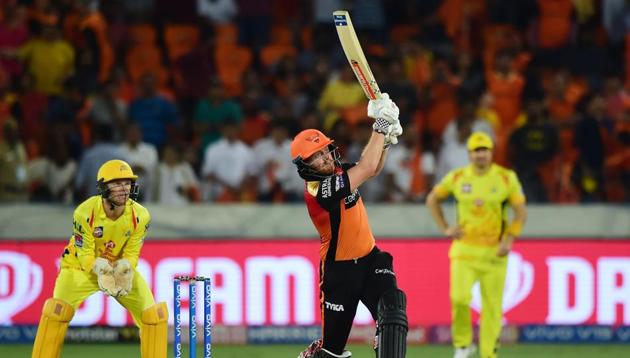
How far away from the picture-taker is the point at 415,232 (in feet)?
48.8

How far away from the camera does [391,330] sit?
9.92 metres

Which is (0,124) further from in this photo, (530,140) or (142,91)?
(530,140)

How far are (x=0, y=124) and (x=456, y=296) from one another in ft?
22.8

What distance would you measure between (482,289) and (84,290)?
155 inches

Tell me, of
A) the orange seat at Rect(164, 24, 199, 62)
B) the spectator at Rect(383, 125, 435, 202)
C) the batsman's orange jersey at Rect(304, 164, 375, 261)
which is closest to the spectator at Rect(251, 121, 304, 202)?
the spectator at Rect(383, 125, 435, 202)

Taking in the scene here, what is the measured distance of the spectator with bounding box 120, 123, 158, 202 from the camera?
1605 centimetres

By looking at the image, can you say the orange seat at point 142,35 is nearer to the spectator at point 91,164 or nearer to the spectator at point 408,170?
the spectator at point 91,164

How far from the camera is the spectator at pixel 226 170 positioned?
16422mm

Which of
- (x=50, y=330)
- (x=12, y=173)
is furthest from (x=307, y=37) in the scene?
(x=50, y=330)

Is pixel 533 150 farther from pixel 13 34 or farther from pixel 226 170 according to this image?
pixel 13 34

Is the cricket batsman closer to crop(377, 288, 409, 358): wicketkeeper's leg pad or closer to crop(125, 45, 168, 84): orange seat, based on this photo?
crop(377, 288, 409, 358): wicketkeeper's leg pad

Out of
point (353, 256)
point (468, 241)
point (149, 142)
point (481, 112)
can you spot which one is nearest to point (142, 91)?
point (149, 142)

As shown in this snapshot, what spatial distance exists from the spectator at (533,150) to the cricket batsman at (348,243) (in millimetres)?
6282

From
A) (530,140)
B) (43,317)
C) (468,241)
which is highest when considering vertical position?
(530,140)
